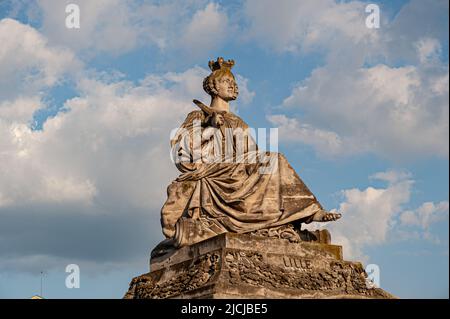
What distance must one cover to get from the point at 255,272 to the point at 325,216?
8.49 feet

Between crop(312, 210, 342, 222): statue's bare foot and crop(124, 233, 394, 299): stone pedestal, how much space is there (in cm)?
62

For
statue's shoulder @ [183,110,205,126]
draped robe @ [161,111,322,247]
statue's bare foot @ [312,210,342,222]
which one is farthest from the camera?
statue's shoulder @ [183,110,205,126]

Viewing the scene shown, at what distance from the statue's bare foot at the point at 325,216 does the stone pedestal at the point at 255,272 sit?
62cm

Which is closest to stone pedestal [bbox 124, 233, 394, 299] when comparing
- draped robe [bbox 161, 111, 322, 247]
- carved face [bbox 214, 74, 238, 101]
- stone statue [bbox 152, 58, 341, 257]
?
stone statue [bbox 152, 58, 341, 257]

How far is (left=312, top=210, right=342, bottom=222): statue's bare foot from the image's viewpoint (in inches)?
766

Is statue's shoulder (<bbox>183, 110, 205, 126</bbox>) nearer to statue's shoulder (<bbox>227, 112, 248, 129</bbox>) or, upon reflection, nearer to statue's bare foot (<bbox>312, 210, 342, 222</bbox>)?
statue's shoulder (<bbox>227, 112, 248, 129</bbox>)

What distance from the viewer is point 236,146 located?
20.9 meters

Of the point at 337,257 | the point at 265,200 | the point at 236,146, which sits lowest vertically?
the point at 337,257

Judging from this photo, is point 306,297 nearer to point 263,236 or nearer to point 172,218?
point 263,236

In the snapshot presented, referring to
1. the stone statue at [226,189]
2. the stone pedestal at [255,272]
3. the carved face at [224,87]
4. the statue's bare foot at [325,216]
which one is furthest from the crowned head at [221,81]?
the stone pedestal at [255,272]

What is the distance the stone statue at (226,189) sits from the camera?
63.4 ft

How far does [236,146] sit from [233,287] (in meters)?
4.67

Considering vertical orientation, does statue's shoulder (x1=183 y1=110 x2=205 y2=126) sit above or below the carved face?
below
